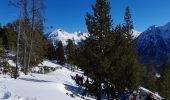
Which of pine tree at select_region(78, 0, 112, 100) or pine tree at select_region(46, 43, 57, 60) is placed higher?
pine tree at select_region(46, 43, 57, 60)

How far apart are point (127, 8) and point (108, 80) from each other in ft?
93.2

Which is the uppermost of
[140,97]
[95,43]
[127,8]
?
[127,8]

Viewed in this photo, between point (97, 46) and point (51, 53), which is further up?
point (51, 53)

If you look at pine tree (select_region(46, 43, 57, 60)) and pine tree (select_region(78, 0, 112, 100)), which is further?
pine tree (select_region(46, 43, 57, 60))

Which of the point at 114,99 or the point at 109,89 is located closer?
the point at 109,89

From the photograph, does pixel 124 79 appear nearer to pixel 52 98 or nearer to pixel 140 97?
pixel 140 97

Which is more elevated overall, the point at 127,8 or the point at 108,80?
the point at 127,8

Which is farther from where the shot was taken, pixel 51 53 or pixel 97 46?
pixel 51 53

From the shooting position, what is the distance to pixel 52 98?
70.1 ft

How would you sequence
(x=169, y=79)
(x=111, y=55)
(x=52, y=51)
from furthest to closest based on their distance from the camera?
(x=52, y=51)
(x=169, y=79)
(x=111, y=55)

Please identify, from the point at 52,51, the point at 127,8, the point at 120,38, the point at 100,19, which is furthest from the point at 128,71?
the point at 52,51

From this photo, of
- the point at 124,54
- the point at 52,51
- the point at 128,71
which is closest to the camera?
the point at 124,54

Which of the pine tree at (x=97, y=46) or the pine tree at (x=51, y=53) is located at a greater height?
the pine tree at (x=51, y=53)

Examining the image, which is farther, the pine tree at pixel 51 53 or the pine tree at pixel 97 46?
the pine tree at pixel 51 53
